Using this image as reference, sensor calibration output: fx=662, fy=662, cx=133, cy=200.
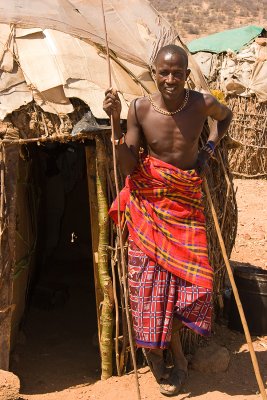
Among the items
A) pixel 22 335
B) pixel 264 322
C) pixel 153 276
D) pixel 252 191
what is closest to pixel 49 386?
pixel 22 335

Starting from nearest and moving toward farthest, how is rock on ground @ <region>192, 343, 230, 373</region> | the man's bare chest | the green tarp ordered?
the man's bare chest → rock on ground @ <region>192, 343, 230, 373</region> → the green tarp

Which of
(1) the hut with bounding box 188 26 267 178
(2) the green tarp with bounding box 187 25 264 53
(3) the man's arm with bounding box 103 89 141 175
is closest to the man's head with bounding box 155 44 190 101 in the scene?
(3) the man's arm with bounding box 103 89 141 175

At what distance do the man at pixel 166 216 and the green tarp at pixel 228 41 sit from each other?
904 centimetres

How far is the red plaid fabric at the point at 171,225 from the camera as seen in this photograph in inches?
169

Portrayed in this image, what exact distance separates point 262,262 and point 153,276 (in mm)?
3770

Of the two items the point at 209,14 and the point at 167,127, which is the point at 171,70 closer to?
the point at 167,127

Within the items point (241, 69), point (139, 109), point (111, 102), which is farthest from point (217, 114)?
point (241, 69)

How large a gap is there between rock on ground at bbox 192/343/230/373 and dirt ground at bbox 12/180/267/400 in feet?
0.14

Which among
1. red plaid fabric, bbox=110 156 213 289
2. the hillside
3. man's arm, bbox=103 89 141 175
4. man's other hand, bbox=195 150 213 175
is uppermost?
the hillside

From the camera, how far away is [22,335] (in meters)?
5.69

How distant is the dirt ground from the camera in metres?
4.64

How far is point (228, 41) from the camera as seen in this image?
13344 millimetres

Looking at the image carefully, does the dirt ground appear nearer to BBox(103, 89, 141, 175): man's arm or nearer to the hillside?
BBox(103, 89, 141, 175): man's arm

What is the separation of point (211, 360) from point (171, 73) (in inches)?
86.1
